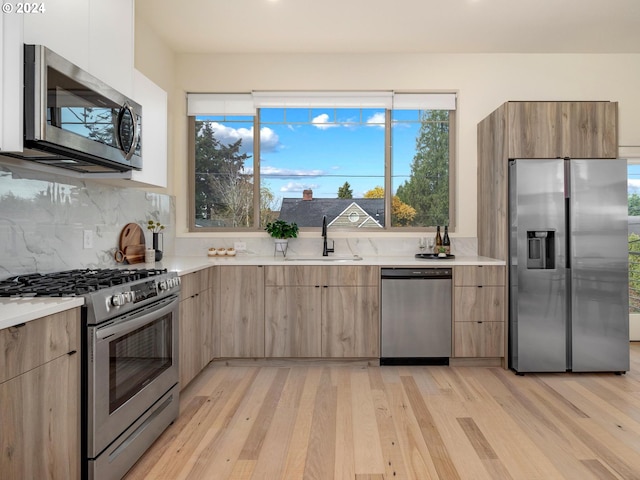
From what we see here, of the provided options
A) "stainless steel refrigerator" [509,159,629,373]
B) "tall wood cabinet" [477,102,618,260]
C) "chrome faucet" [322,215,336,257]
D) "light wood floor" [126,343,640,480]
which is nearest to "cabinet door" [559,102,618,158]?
"tall wood cabinet" [477,102,618,260]

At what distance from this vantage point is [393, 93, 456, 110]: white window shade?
4.14m

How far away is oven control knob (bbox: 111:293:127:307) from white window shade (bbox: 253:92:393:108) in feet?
9.03

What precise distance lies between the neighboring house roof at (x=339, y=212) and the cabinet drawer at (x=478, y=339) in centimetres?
127

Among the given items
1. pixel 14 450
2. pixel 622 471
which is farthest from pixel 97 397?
pixel 622 471

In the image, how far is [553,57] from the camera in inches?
160

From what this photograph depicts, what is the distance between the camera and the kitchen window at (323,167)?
421 centimetres

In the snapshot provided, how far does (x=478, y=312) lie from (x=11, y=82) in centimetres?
336

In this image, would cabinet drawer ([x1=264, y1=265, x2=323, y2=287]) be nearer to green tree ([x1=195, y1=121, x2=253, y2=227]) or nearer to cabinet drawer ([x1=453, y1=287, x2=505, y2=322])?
green tree ([x1=195, y1=121, x2=253, y2=227])

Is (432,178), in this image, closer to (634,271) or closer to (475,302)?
(475,302)

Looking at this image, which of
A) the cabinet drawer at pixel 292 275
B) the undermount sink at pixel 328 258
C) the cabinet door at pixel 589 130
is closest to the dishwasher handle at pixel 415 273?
the undermount sink at pixel 328 258

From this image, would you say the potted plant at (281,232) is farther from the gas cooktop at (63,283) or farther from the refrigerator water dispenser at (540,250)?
the refrigerator water dispenser at (540,250)

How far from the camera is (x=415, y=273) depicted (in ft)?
11.6

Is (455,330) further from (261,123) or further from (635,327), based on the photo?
(261,123)

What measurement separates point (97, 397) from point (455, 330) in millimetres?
2734
